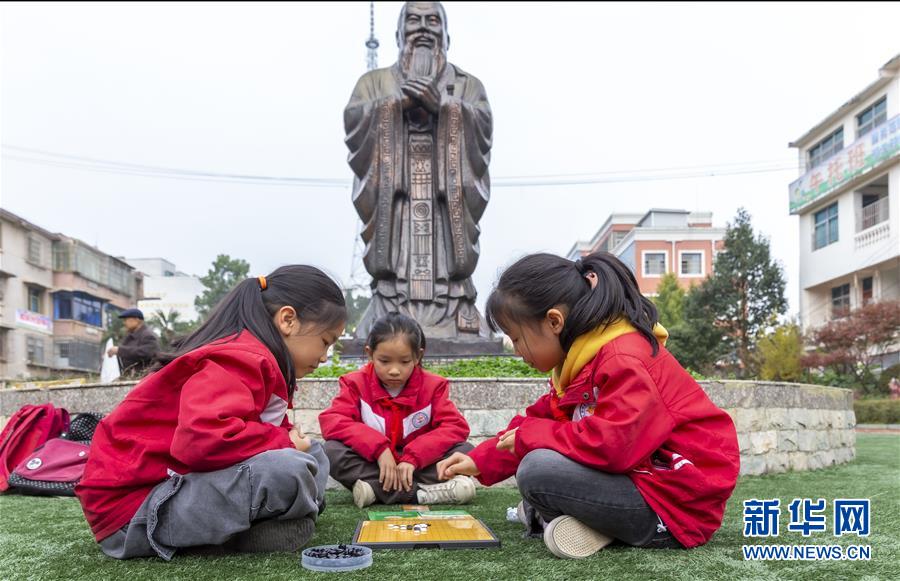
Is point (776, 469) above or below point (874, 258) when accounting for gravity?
below

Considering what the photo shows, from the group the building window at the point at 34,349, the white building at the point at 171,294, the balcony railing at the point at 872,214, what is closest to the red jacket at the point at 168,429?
the balcony railing at the point at 872,214

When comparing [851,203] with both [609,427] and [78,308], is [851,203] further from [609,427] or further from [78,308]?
[78,308]

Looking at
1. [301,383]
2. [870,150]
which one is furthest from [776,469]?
[870,150]

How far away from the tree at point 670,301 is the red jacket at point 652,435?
23.7 meters

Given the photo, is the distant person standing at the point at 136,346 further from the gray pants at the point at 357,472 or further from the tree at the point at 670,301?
the tree at the point at 670,301

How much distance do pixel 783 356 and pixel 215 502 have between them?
59.7 ft

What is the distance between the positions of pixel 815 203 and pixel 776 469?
960 inches

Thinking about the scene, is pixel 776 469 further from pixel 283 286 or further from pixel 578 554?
pixel 283 286

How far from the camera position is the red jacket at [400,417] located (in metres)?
3.15

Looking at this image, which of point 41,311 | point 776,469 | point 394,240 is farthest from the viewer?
point 41,311

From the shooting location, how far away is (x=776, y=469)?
4477 mm

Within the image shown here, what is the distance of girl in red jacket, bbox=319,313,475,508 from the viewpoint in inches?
122

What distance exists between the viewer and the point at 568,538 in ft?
6.34

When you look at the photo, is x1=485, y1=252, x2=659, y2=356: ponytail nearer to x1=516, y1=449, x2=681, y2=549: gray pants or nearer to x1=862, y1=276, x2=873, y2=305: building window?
x1=516, y1=449, x2=681, y2=549: gray pants
